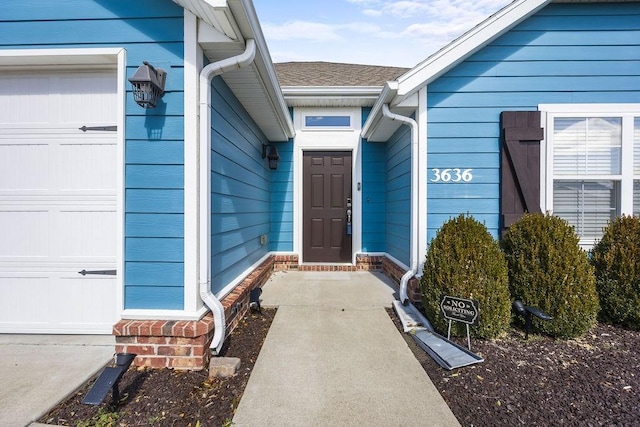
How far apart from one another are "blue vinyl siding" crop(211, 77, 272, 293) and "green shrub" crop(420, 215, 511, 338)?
193 cm

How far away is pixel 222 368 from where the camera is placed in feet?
6.72

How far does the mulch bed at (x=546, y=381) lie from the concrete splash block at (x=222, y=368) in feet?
4.54

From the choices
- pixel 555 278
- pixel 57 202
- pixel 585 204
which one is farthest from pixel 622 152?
pixel 57 202

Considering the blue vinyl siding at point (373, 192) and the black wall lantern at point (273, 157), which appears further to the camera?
the blue vinyl siding at point (373, 192)

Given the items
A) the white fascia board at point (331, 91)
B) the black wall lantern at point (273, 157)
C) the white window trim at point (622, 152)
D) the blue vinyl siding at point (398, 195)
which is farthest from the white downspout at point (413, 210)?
the black wall lantern at point (273, 157)

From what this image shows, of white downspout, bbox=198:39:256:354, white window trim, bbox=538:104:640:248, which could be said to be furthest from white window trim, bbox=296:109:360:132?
white downspout, bbox=198:39:256:354

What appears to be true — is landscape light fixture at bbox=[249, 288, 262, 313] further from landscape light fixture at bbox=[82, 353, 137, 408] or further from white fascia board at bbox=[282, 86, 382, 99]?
white fascia board at bbox=[282, 86, 382, 99]

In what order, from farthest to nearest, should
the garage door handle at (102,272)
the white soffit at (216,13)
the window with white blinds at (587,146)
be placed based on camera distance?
the window with white blinds at (587,146) → the garage door handle at (102,272) → the white soffit at (216,13)

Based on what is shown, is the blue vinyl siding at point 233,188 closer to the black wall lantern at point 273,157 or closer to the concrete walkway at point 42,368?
the black wall lantern at point 273,157

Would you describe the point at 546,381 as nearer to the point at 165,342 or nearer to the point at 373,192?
the point at 165,342

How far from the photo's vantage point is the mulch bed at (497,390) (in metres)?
1.64

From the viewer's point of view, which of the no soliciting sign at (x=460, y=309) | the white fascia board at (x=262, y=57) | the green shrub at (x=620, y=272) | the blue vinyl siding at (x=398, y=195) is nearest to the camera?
the white fascia board at (x=262, y=57)

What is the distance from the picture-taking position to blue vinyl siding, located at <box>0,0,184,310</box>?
215 centimetres

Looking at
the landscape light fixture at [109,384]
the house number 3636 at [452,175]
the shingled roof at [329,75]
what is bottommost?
the landscape light fixture at [109,384]
